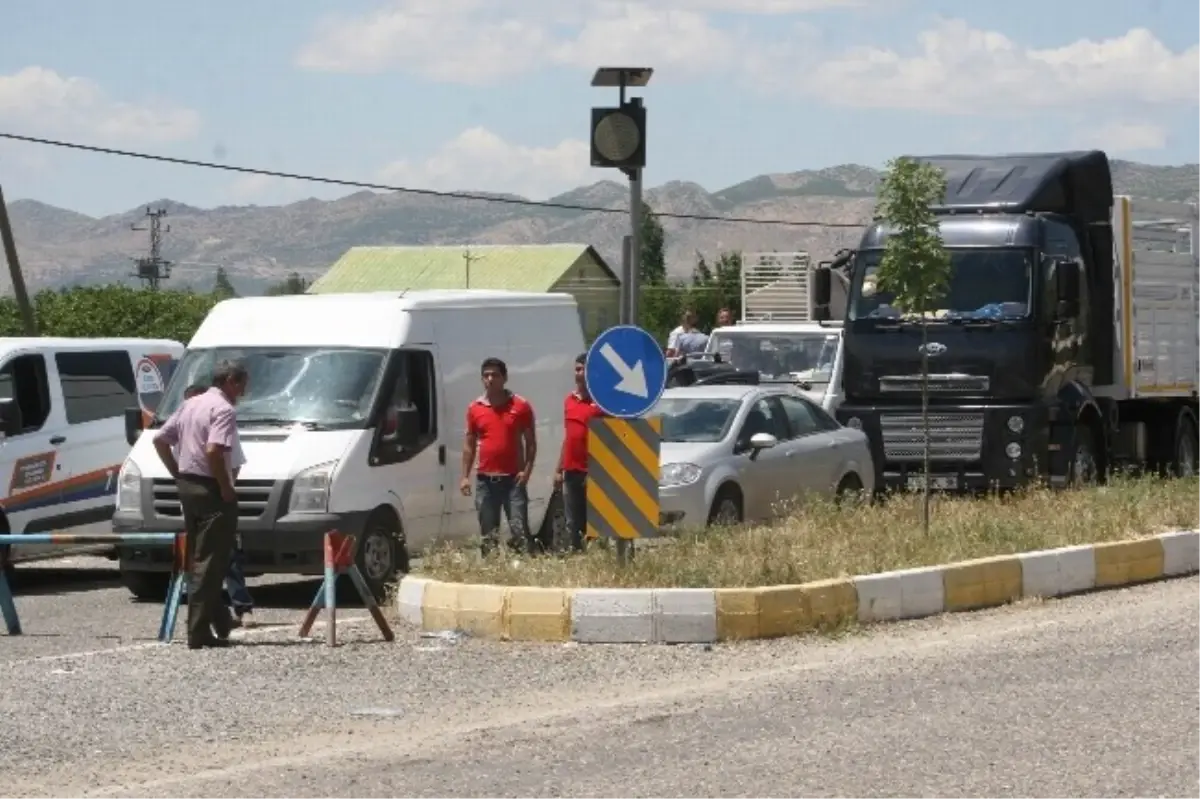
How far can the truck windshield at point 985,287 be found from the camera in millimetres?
21609

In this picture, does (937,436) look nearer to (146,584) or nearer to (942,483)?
(942,483)

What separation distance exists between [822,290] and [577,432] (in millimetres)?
7158

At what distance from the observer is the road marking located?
12.7 meters

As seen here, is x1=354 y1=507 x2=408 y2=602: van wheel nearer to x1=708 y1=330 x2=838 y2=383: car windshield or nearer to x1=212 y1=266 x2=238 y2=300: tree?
x1=708 y1=330 x2=838 y2=383: car windshield

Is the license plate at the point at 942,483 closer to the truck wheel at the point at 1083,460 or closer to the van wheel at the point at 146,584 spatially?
the truck wheel at the point at 1083,460

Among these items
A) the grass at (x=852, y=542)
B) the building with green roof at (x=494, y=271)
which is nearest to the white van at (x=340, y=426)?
the grass at (x=852, y=542)

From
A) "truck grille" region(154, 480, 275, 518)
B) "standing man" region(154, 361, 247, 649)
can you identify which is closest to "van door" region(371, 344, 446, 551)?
"truck grille" region(154, 480, 275, 518)

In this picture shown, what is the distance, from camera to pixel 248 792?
27.5 feet

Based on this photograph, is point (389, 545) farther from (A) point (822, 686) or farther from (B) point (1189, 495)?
(B) point (1189, 495)

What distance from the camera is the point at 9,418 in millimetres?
17609

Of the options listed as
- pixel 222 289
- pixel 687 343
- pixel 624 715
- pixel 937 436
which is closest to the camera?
pixel 624 715

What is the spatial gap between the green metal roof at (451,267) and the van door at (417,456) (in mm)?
121669

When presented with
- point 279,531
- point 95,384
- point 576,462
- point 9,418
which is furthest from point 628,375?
point 95,384

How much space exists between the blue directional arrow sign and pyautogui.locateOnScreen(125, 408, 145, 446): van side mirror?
455cm
